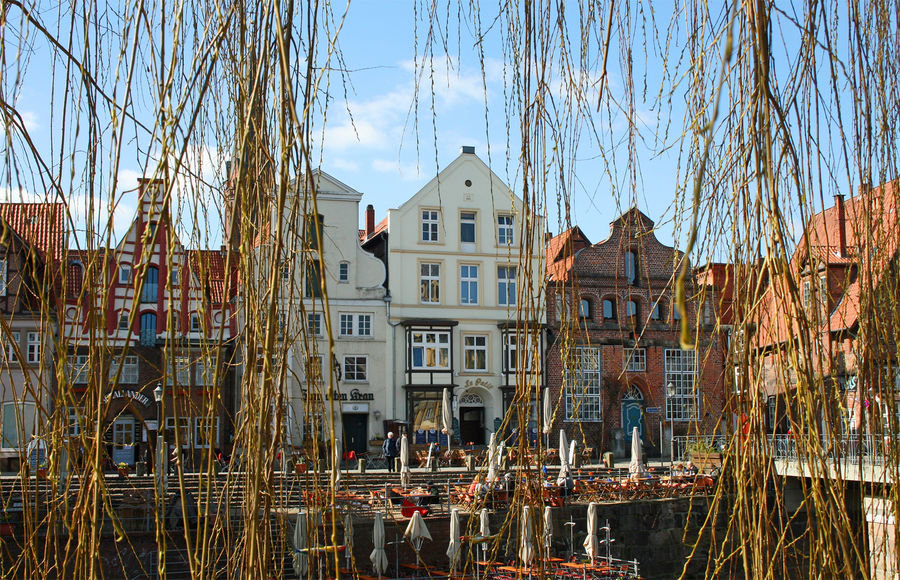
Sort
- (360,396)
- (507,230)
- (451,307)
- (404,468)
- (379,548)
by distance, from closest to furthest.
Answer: (507,230), (379,548), (404,468), (360,396), (451,307)

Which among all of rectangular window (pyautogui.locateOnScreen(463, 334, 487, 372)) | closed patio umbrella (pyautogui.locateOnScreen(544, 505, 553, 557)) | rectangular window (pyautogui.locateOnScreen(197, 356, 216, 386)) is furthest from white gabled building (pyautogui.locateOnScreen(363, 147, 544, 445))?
rectangular window (pyautogui.locateOnScreen(197, 356, 216, 386))

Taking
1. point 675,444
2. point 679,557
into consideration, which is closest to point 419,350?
point 675,444

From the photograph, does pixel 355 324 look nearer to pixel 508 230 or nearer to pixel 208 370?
pixel 508 230

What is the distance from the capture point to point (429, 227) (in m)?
29.2

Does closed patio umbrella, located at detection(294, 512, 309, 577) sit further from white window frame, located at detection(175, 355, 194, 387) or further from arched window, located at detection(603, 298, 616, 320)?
arched window, located at detection(603, 298, 616, 320)

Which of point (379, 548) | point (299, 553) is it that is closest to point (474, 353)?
point (379, 548)

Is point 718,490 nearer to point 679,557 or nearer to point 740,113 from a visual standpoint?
point 740,113

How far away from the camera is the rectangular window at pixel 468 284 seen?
29.1m

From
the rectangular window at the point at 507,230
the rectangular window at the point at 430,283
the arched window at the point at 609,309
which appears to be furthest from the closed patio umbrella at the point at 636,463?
the rectangular window at the point at 430,283

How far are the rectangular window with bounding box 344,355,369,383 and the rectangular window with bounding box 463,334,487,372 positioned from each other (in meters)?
3.04

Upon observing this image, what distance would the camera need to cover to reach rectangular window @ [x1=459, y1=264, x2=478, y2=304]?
95.5 ft

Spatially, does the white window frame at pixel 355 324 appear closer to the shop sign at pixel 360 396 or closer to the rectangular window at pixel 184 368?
the shop sign at pixel 360 396

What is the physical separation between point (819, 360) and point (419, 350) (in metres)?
26.8

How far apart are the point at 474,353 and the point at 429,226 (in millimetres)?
4019
